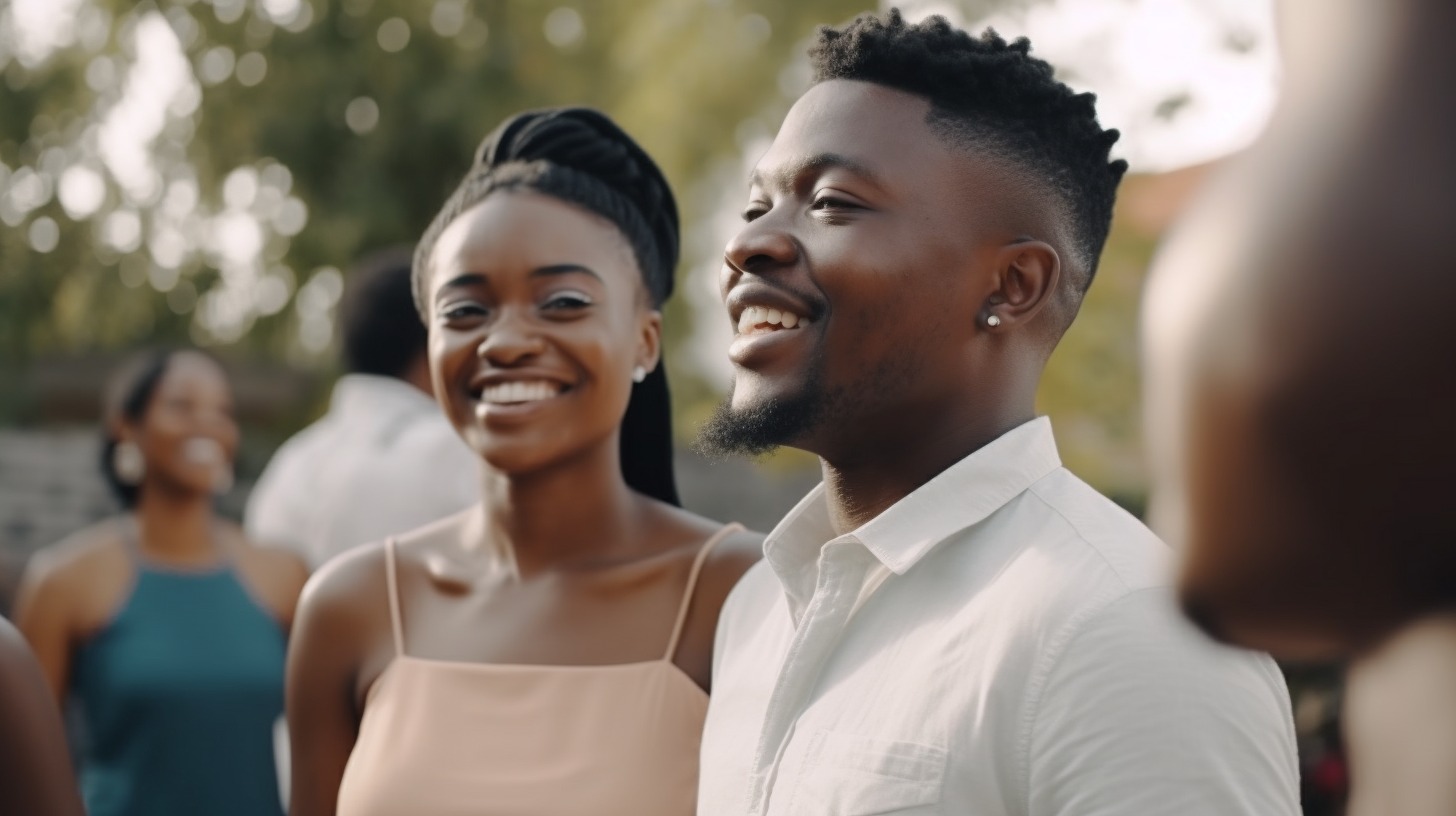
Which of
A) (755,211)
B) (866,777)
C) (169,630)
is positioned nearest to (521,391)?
(755,211)

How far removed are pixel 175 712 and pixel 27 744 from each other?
10.2 ft

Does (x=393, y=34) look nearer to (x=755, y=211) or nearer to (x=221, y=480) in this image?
(x=221, y=480)

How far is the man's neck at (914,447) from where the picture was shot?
2.35 meters

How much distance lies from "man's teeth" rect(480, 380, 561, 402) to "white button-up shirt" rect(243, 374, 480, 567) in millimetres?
1363

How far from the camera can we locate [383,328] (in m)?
5.49

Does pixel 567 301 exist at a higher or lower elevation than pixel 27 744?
higher

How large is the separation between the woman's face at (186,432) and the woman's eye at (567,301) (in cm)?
306

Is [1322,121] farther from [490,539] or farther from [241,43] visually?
[241,43]

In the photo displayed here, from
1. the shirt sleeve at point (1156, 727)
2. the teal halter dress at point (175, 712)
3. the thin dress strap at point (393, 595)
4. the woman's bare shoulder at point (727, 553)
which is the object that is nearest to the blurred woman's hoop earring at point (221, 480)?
the teal halter dress at point (175, 712)

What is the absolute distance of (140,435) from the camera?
19.7 feet

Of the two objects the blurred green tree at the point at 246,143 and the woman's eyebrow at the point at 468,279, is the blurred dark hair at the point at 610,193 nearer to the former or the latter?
the woman's eyebrow at the point at 468,279

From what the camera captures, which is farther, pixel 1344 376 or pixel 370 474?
pixel 370 474

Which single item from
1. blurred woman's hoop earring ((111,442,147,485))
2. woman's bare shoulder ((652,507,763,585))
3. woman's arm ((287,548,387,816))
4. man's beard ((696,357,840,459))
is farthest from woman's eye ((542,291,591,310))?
blurred woman's hoop earring ((111,442,147,485))

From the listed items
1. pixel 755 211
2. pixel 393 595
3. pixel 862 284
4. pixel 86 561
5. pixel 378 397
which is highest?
pixel 755 211
